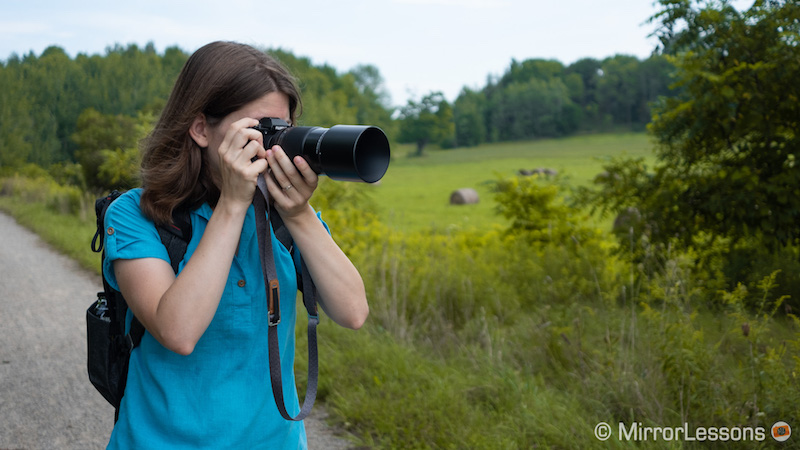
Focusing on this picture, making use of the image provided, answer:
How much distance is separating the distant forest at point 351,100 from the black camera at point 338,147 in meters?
0.67

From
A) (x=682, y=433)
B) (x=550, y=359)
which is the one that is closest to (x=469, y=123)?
(x=550, y=359)

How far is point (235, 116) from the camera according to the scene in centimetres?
146

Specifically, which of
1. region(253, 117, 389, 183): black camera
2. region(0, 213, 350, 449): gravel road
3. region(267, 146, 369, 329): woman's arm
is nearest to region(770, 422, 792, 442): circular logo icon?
region(0, 213, 350, 449): gravel road

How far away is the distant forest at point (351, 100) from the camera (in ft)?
60.5

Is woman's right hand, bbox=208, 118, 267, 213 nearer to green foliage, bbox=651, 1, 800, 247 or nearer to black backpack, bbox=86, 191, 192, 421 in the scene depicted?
black backpack, bbox=86, 191, 192, 421

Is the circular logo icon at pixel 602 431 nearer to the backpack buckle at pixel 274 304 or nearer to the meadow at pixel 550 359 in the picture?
the meadow at pixel 550 359

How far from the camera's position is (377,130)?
1376 millimetres

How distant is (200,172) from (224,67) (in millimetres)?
240

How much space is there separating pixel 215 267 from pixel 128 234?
20 centimetres

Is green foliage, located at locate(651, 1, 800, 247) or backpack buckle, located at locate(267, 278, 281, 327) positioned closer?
backpack buckle, located at locate(267, 278, 281, 327)

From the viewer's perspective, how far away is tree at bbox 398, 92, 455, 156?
98.8m

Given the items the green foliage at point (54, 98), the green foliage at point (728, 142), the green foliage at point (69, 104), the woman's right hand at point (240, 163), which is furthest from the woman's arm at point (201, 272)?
the green foliage at point (54, 98)

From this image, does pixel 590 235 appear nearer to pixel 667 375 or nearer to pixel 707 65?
pixel 707 65

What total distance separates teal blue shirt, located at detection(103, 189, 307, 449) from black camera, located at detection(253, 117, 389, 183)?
0.22 m
